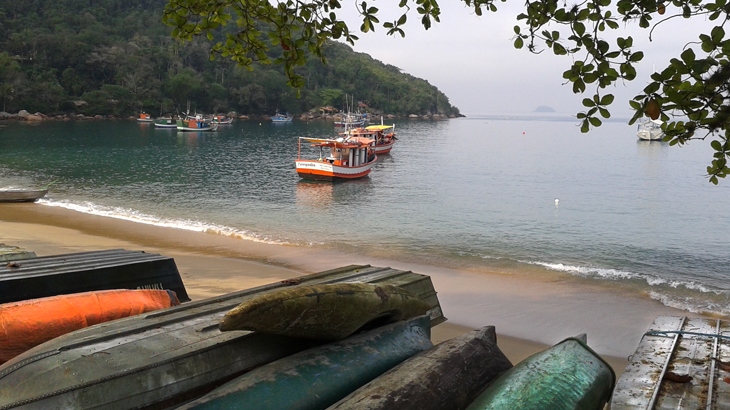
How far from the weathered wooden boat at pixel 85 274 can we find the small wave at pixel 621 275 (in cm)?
1066

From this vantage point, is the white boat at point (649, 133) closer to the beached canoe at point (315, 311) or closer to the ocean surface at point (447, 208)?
the ocean surface at point (447, 208)

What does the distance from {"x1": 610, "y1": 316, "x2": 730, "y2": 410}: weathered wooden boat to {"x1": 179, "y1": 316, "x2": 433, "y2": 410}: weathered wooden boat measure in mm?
1703

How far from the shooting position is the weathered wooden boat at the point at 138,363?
3.53 meters

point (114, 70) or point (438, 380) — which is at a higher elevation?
point (114, 70)

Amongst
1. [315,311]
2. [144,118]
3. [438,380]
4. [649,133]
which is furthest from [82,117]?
[438,380]

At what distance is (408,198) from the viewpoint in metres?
29.2

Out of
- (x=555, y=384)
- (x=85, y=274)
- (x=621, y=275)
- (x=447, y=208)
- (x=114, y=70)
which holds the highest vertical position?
(x=114, y=70)

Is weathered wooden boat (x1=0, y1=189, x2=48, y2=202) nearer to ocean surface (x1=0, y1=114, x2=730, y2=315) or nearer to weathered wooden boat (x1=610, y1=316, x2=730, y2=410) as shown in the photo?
ocean surface (x1=0, y1=114, x2=730, y2=315)

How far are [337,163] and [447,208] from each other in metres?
10.7

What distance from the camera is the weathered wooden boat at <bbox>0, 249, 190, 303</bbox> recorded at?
19.4 ft

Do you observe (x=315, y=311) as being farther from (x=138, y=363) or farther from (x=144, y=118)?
(x=144, y=118)

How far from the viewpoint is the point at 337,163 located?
1368 inches

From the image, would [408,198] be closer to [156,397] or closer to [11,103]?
[156,397]

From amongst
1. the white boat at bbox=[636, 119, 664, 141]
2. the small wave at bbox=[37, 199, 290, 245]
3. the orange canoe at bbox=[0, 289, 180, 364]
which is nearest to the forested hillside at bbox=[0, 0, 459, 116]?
the white boat at bbox=[636, 119, 664, 141]
